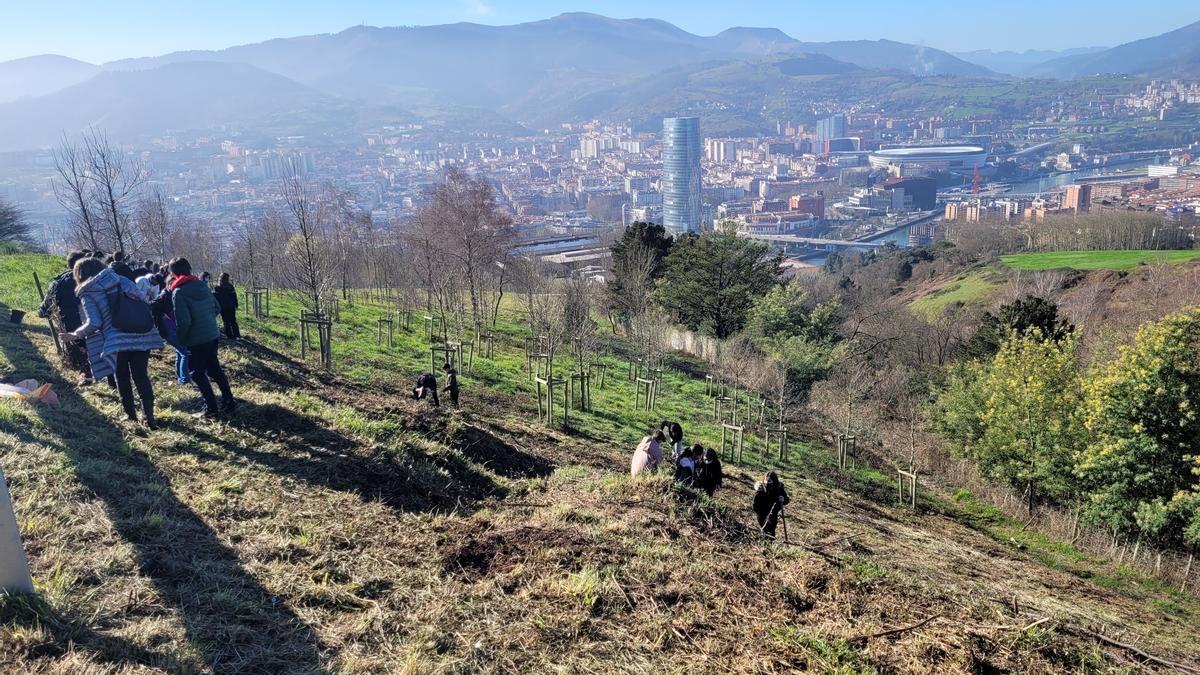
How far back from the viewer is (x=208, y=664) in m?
3.52

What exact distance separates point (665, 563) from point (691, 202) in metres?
132

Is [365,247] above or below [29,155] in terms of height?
below

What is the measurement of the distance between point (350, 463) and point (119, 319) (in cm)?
268

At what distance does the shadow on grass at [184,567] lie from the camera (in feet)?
12.1

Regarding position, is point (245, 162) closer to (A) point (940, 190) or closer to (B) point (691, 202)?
(B) point (691, 202)

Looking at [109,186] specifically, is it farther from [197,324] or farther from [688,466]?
[688,466]

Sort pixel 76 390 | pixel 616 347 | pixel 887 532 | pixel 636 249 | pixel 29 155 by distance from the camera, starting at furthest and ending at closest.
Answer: pixel 29 155 < pixel 636 249 < pixel 616 347 < pixel 887 532 < pixel 76 390

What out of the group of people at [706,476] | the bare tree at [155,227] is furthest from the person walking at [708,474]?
the bare tree at [155,227]

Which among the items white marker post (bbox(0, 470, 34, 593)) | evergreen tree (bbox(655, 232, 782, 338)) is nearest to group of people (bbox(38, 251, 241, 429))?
white marker post (bbox(0, 470, 34, 593))

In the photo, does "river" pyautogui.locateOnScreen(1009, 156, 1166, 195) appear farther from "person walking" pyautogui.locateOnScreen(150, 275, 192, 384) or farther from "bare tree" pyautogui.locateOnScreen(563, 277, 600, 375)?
"person walking" pyautogui.locateOnScreen(150, 275, 192, 384)

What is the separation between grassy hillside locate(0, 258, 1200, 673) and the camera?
12.8 ft

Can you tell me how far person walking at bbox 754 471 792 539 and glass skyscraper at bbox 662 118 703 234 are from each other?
121 metres

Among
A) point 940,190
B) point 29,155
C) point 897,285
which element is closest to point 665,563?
point 897,285

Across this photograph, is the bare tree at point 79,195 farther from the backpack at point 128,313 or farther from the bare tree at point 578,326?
the bare tree at point 578,326
